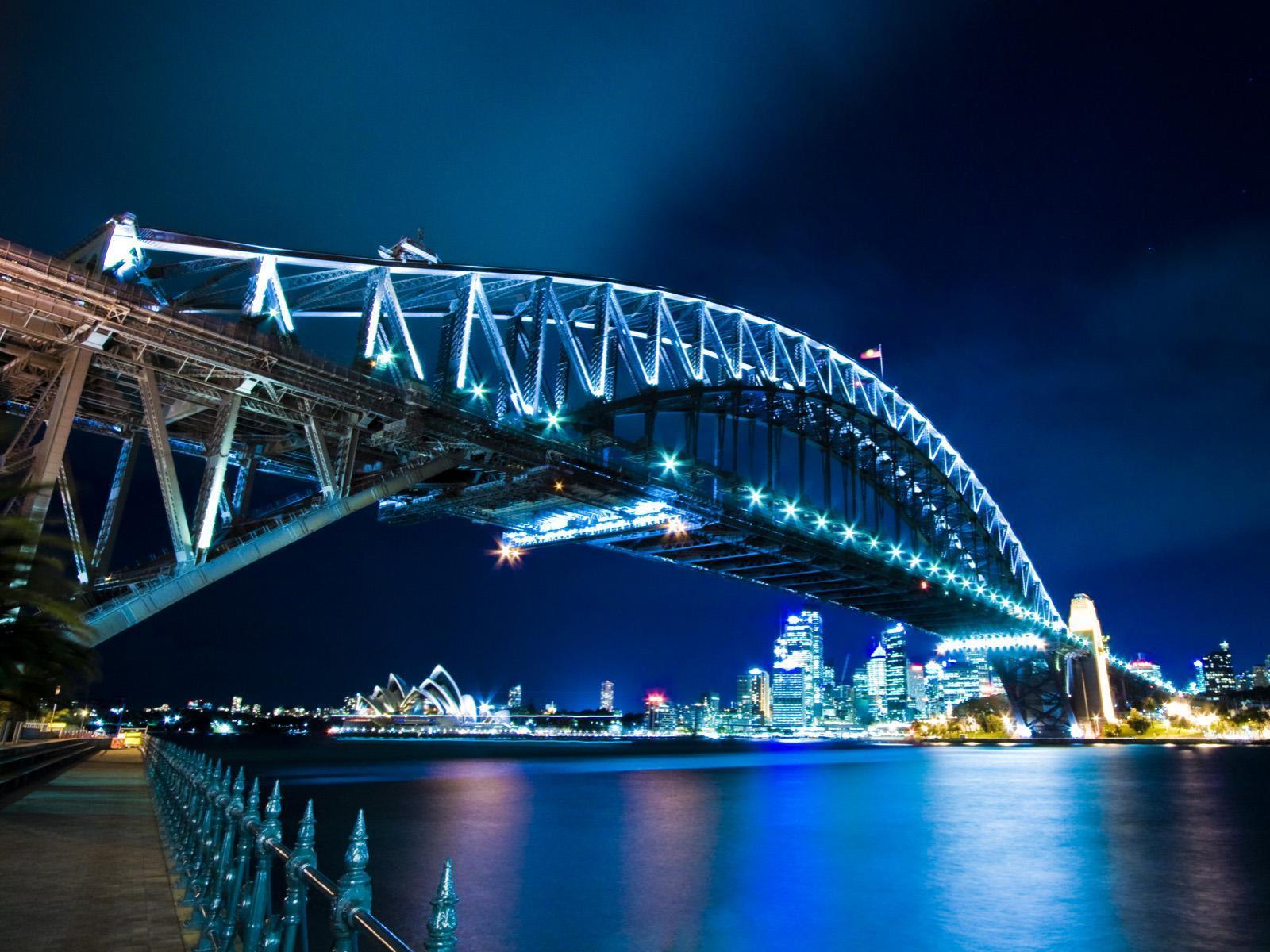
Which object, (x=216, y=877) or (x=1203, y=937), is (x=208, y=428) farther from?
(x=1203, y=937)

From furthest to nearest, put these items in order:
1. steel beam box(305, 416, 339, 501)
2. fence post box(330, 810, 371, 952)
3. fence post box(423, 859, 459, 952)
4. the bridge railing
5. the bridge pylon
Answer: the bridge pylon
steel beam box(305, 416, 339, 501)
fence post box(330, 810, 371, 952)
the bridge railing
fence post box(423, 859, 459, 952)

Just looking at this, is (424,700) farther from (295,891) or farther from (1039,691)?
(295,891)

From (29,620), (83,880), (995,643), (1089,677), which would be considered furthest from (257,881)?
(1089,677)

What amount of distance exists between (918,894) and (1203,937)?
456 centimetres

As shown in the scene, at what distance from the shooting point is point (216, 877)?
683cm

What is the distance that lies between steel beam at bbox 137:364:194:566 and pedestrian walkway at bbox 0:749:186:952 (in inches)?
232

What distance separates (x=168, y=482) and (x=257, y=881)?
16868 mm

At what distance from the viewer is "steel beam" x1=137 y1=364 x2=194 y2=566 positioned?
19.9 meters

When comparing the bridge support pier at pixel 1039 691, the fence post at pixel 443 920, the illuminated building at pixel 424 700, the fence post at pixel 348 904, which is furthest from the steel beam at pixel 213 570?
the illuminated building at pixel 424 700

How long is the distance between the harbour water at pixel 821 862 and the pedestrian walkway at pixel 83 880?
13.5 feet

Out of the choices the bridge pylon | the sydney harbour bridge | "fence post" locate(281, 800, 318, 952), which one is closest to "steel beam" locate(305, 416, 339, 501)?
the sydney harbour bridge

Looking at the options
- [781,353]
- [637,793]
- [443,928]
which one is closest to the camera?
[443,928]

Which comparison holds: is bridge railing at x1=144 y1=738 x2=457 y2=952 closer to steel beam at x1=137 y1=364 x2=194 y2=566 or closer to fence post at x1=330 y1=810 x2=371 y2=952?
fence post at x1=330 y1=810 x2=371 y2=952

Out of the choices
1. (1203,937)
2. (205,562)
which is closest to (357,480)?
(205,562)
